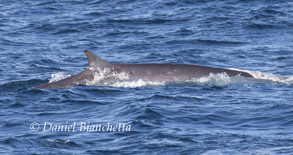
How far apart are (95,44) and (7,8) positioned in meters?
11.6

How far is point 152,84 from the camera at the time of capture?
64.8 ft

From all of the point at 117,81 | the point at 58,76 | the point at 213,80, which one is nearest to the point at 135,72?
the point at 117,81

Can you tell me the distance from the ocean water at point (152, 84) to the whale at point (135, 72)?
0.84 feet

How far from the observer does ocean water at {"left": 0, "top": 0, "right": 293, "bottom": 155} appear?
46.5 feet

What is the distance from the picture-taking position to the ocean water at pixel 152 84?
1417 centimetres

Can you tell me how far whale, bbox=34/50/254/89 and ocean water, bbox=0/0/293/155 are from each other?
0.26m

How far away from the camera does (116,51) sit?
2717cm

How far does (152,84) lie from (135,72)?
648 millimetres
